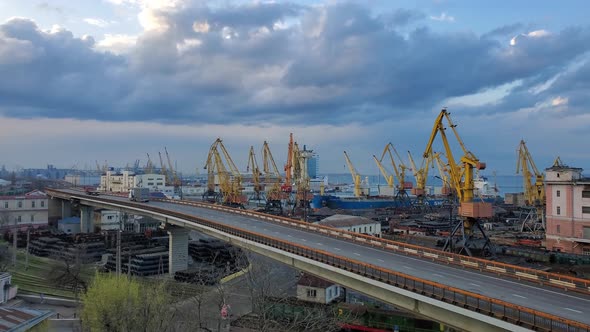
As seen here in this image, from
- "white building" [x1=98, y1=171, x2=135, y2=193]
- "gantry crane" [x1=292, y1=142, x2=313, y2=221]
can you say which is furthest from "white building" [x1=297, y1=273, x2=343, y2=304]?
"white building" [x1=98, y1=171, x2=135, y2=193]

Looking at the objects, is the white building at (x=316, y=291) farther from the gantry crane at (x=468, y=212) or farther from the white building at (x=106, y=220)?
the white building at (x=106, y=220)

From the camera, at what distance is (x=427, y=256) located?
32.6 meters

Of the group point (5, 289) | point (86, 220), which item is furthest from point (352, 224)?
point (86, 220)

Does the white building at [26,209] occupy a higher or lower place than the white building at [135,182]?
lower

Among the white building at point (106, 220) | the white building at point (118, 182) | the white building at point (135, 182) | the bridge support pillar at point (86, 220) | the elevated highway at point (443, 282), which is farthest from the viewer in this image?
the white building at point (118, 182)

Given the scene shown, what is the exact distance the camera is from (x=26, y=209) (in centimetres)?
9738

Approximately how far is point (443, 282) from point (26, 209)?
98874 millimetres

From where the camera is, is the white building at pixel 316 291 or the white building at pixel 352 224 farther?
the white building at pixel 352 224

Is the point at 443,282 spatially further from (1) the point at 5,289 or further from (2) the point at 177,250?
(2) the point at 177,250

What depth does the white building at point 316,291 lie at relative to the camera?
39156 millimetres

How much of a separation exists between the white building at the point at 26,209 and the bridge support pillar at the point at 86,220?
12347mm

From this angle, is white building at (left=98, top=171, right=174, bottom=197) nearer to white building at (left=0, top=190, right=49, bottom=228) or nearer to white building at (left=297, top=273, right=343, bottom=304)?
white building at (left=0, top=190, right=49, bottom=228)

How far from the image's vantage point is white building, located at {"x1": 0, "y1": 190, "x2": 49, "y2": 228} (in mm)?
92312

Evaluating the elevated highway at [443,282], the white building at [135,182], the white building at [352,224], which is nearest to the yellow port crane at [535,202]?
the white building at [352,224]
